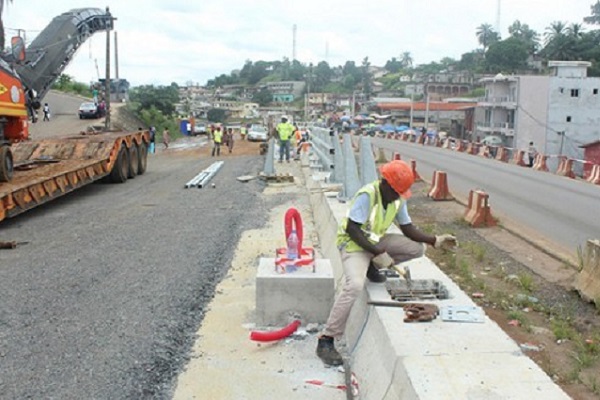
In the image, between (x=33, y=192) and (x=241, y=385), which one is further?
(x=33, y=192)

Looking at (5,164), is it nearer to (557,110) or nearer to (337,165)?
(337,165)

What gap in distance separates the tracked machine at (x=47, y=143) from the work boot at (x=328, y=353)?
306 inches

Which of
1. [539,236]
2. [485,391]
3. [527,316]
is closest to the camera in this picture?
[485,391]

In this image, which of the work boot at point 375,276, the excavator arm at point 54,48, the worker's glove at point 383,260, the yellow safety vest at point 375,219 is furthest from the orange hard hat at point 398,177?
the excavator arm at point 54,48

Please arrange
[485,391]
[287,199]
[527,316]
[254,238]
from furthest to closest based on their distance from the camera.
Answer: [287,199] → [254,238] → [527,316] → [485,391]

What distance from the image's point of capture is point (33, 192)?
1255cm

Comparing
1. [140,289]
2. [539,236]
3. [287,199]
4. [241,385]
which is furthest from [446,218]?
[241,385]

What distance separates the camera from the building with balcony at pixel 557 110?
198 feet

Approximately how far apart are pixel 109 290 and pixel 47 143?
456 inches

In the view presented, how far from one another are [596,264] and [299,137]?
896 inches

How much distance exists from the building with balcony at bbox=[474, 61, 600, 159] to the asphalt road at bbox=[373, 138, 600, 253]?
38511mm

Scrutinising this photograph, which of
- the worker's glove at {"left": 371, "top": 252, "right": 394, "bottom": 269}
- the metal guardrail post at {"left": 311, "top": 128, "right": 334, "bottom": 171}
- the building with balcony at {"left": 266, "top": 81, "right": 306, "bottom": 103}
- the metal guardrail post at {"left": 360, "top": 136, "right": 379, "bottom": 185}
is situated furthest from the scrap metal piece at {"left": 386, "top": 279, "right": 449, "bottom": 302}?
A: the building with balcony at {"left": 266, "top": 81, "right": 306, "bottom": 103}

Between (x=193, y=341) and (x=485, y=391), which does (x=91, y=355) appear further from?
(x=485, y=391)

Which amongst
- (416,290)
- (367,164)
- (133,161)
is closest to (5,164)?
(133,161)
